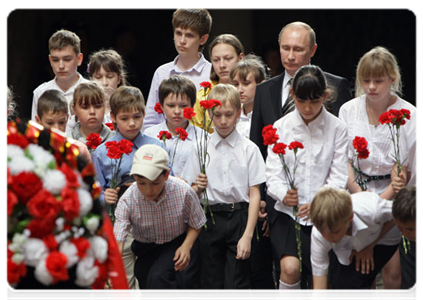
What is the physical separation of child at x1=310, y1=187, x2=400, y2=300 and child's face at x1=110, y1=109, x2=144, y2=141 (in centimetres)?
131

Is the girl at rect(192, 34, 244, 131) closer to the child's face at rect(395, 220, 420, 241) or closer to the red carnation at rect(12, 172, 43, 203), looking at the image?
the child's face at rect(395, 220, 420, 241)

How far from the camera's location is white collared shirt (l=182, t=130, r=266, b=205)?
4.59 meters

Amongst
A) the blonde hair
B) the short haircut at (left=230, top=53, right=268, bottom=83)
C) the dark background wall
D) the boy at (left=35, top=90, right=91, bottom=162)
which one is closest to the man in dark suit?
the blonde hair

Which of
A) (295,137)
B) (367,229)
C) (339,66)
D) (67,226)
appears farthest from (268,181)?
(339,66)

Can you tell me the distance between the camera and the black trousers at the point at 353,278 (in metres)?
4.14

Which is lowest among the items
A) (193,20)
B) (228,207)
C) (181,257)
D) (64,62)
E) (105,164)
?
(181,257)

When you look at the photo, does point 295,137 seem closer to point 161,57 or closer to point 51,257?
point 51,257

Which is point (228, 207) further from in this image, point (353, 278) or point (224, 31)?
point (224, 31)

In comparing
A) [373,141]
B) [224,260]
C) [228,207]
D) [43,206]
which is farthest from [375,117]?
[43,206]

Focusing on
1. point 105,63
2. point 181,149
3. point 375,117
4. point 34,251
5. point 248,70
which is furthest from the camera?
point 105,63

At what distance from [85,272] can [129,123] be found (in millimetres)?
2230

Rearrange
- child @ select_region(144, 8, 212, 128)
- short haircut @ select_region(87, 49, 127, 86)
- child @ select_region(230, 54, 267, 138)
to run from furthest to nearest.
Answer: short haircut @ select_region(87, 49, 127, 86)
child @ select_region(144, 8, 212, 128)
child @ select_region(230, 54, 267, 138)

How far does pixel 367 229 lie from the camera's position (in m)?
4.08

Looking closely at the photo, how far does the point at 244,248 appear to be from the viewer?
14.6ft
